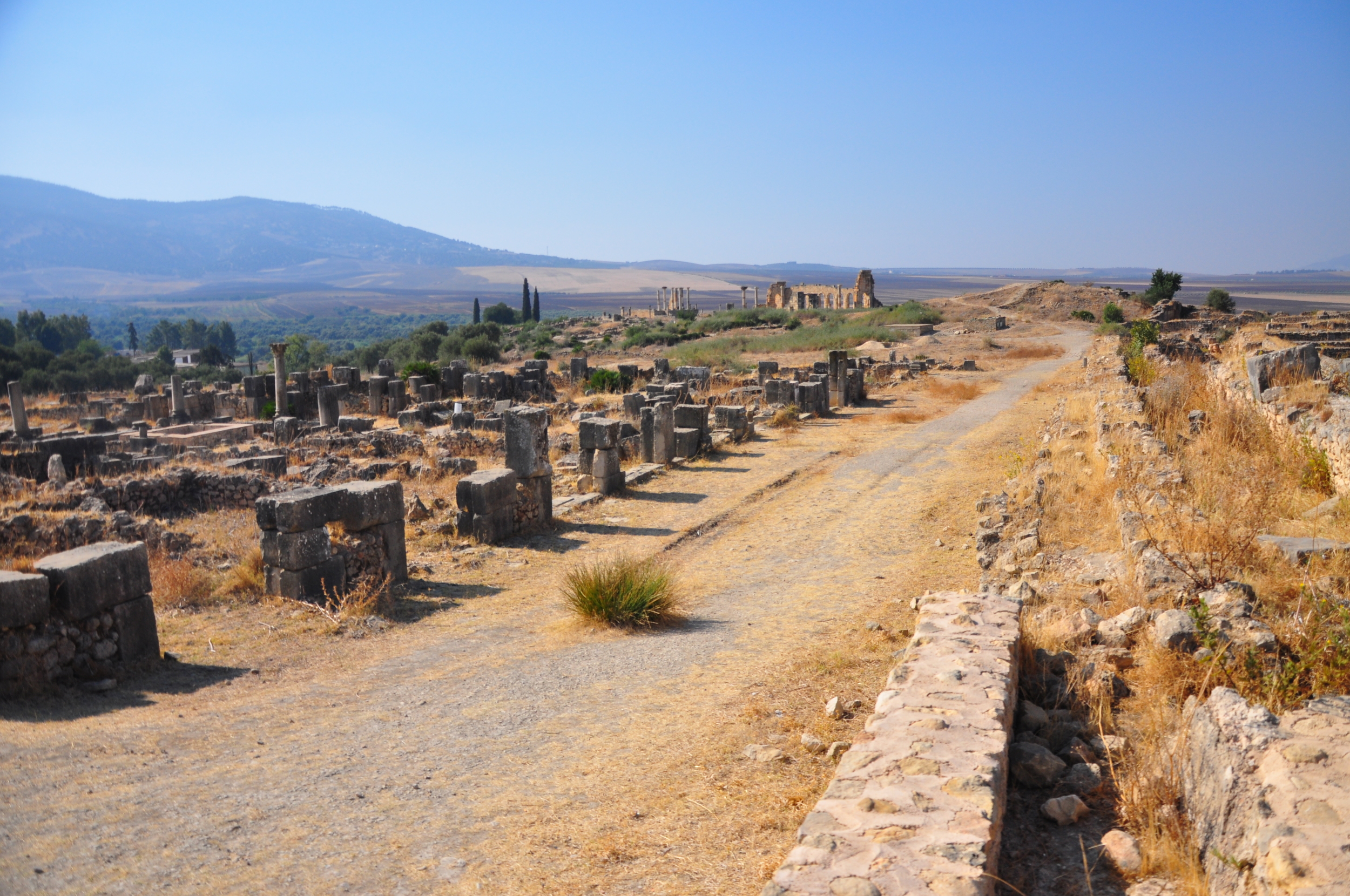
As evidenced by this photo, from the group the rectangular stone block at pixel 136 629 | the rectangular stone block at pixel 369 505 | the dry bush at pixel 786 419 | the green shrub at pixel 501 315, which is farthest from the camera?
the green shrub at pixel 501 315

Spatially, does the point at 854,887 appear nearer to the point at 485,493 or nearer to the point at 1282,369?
the point at 485,493

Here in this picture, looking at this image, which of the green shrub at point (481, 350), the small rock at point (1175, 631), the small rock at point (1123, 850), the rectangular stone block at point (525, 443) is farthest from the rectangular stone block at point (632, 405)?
the green shrub at point (481, 350)

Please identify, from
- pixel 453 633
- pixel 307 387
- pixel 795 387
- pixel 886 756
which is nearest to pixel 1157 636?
pixel 886 756

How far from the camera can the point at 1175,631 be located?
18.2 ft

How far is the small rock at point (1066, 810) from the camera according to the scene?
454 centimetres

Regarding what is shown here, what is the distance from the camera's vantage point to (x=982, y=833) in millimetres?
3822

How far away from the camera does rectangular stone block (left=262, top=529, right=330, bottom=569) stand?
9.52 meters

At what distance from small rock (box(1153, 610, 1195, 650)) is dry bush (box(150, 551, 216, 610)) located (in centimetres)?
905

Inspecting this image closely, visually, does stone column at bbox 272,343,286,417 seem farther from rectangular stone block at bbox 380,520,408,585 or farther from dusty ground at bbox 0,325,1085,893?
rectangular stone block at bbox 380,520,408,585

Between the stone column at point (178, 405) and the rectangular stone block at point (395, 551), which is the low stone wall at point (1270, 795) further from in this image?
the stone column at point (178, 405)

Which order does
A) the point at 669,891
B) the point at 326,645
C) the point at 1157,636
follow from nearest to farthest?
the point at 669,891
the point at 1157,636
the point at 326,645

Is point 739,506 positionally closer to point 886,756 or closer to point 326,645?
point 326,645

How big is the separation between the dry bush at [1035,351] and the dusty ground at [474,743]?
1290 inches

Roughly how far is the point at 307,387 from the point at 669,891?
34.5 meters
